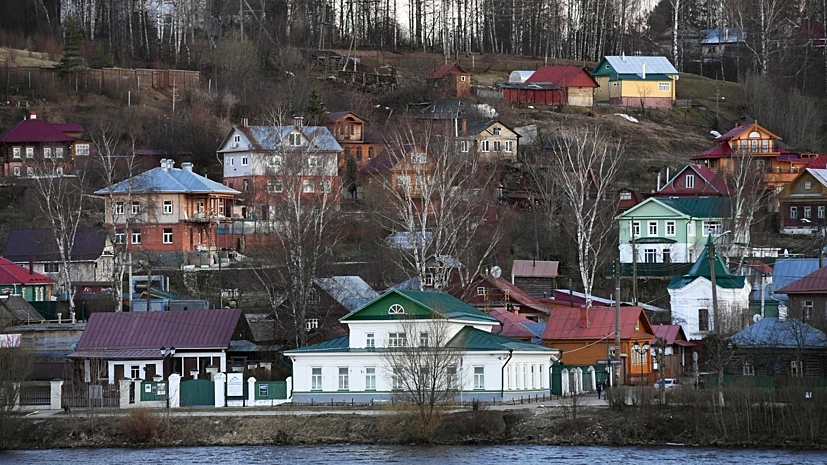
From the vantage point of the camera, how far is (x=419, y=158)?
78.6 m

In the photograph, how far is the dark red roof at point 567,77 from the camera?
116188mm

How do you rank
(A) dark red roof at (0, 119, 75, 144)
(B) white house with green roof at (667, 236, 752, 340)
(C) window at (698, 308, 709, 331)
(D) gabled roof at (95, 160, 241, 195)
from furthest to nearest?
(A) dark red roof at (0, 119, 75, 144) → (D) gabled roof at (95, 160, 241, 195) → (C) window at (698, 308, 709, 331) → (B) white house with green roof at (667, 236, 752, 340)

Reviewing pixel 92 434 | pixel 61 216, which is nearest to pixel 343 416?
pixel 92 434

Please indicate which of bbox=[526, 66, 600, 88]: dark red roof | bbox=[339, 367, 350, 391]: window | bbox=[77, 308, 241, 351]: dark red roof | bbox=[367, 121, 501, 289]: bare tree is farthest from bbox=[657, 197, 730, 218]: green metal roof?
bbox=[339, 367, 350, 391]: window

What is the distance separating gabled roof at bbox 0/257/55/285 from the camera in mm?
74750

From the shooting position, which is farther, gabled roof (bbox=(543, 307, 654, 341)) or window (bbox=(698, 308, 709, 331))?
window (bbox=(698, 308, 709, 331))

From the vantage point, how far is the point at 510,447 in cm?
4828

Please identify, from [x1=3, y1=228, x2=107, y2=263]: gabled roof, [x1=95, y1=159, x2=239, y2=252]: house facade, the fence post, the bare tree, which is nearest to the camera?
the fence post

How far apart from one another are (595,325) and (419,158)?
18147 mm

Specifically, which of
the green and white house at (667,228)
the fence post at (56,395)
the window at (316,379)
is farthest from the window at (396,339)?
the green and white house at (667,228)

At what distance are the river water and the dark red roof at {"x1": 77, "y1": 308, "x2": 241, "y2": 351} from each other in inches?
402

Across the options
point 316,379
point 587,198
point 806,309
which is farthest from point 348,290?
point 587,198

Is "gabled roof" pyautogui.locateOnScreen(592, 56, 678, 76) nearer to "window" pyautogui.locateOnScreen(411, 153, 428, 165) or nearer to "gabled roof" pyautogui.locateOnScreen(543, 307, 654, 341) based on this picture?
"window" pyautogui.locateOnScreen(411, 153, 428, 165)

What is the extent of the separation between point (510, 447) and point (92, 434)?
13557 mm
